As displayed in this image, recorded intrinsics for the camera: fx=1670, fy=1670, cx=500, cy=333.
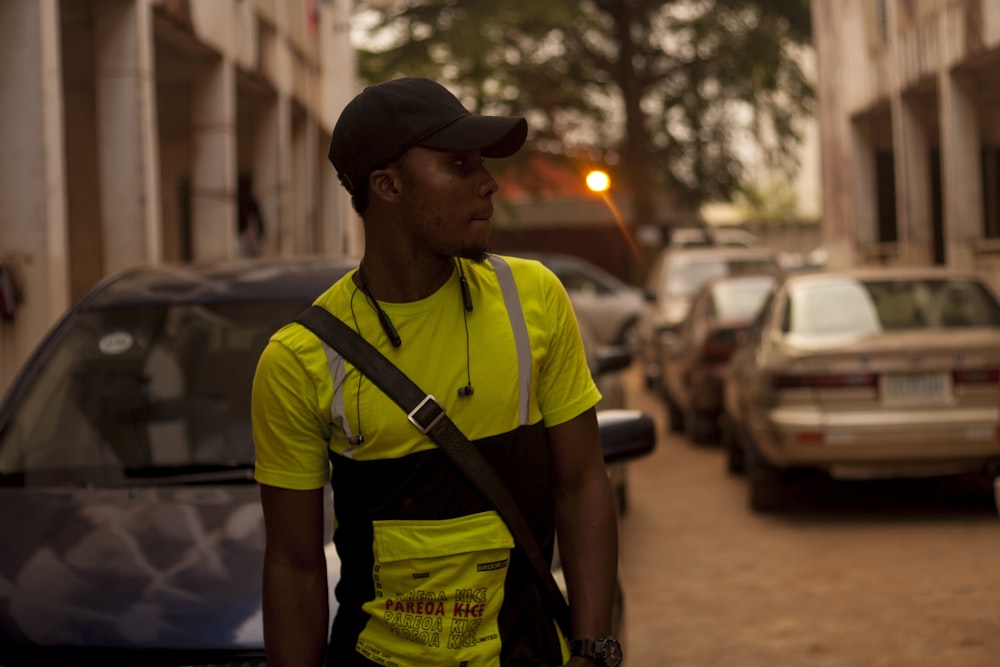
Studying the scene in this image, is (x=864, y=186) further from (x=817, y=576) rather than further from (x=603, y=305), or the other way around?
(x=817, y=576)

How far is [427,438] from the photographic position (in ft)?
9.18

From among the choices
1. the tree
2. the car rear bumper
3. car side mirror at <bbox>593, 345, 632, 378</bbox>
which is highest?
the tree

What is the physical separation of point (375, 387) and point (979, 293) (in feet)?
→ 26.4

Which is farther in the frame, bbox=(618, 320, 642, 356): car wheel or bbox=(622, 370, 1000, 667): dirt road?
bbox=(618, 320, 642, 356): car wheel

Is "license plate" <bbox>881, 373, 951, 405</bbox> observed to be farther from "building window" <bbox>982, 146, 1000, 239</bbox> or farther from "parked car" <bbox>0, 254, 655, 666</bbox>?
"building window" <bbox>982, 146, 1000, 239</bbox>

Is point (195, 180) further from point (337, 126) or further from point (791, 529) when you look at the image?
point (337, 126)

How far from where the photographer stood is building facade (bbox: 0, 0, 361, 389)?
10383mm

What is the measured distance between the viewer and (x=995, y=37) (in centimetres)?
1722

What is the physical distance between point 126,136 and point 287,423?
11.1 m

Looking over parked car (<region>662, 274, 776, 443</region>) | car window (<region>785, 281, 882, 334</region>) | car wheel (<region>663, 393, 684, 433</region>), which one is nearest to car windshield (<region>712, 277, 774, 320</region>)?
parked car (<region>662, 274, 776, 443</region>)

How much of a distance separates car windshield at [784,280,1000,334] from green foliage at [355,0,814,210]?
23.6m

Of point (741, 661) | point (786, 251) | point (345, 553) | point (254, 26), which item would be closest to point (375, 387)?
point (345, 553)

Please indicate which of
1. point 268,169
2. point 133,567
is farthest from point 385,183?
point 268,169

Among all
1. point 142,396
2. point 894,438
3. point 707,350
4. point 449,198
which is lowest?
point 894,438
